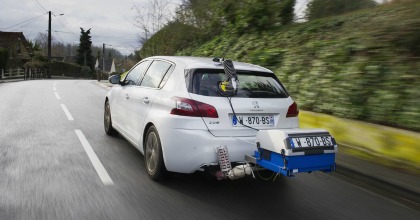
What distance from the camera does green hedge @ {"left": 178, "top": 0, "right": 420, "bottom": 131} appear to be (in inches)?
224

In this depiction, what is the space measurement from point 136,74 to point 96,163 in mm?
1564

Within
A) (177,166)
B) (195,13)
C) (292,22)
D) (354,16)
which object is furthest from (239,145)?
(195,13)

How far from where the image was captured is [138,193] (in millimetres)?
4184

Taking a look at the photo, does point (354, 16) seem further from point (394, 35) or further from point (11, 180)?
point (11, 180)

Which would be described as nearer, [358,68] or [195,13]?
[358,68]

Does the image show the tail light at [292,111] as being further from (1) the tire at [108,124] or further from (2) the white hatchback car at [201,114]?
(1) the tire at [108,124]

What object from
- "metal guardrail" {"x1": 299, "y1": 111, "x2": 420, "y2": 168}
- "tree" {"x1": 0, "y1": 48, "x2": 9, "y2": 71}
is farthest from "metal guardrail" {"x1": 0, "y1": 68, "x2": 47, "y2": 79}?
"metal guardrail" {"x1": 299, "y1": 111, "x2": 420, "y2": 168}

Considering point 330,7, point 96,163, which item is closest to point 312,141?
point 96,163

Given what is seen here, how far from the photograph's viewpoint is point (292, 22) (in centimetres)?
1198

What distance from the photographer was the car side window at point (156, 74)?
4922 millimetres

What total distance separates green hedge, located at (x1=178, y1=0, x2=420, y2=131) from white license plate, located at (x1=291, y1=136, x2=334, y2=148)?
2.13 metres

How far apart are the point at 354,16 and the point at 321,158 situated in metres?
6.18

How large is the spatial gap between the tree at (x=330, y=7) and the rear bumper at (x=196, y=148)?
7.81 metres

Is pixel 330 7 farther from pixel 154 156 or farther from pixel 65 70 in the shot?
pixel 65 70
